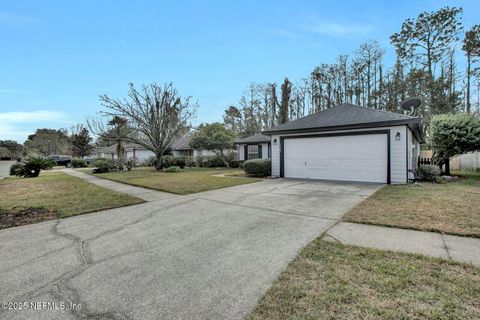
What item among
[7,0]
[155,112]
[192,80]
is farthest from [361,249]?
[192,80]

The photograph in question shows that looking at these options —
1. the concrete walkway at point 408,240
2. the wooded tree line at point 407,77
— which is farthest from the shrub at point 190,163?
the concrete walkway at point 408,240

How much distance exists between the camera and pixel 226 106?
3769cm

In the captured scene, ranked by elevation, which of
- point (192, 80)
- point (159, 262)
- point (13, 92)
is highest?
point (192, 80)

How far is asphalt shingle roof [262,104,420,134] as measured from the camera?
9.81m

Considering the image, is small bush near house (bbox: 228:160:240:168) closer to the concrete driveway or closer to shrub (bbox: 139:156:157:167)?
shrub (bbox: 139:156:157:167)

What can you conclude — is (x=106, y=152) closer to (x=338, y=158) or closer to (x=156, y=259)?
(x=338, y=158)

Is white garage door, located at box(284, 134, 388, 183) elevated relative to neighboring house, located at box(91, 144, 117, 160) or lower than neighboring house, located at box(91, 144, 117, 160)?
lower

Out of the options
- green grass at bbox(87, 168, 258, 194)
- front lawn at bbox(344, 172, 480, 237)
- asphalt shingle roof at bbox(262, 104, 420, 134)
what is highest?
asphalt shingle roof at bbox(262, 104, 420, 134)

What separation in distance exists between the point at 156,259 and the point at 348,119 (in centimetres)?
1050

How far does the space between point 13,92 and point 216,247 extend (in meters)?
22.6

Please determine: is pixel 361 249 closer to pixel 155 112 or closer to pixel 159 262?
pixel 159 262

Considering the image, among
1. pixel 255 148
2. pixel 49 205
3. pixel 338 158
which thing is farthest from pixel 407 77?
pixel 49 205

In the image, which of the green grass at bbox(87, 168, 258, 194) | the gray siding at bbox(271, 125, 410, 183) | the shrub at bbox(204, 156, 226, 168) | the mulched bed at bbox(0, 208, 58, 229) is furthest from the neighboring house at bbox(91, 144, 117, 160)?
the gray siding at bbox(271, 125, 410, 183)

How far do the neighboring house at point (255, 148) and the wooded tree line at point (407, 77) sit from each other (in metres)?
7.54
